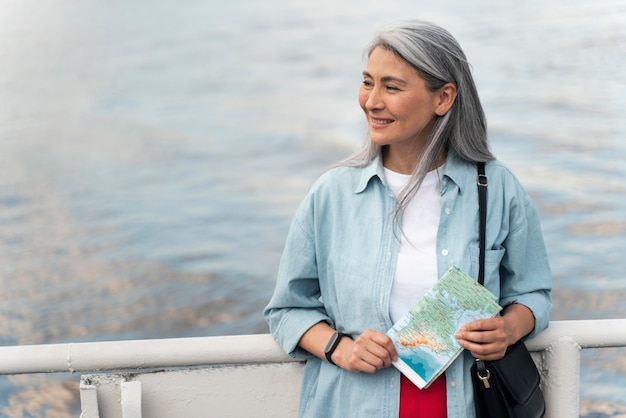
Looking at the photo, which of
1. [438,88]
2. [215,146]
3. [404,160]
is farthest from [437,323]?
[215,146]

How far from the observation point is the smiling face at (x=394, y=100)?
1425 millimetres

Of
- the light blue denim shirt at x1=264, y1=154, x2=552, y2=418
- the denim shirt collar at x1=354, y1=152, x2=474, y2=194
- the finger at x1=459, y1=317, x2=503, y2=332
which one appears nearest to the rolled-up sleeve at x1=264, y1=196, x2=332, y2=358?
the light blue denim shirt at x1=264, y1=154, x2=552, y2=418

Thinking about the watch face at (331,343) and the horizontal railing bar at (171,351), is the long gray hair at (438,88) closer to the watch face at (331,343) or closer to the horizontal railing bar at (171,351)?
the watch face at (331,343)

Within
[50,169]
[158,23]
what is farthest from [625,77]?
[50,169]

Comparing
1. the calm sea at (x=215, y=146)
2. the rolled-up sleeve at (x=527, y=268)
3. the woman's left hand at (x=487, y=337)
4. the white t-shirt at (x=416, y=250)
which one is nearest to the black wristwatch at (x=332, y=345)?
the white t-shirt at (x=416, y=250)

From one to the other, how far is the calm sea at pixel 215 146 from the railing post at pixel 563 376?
4462 mm

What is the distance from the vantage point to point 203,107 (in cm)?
1041

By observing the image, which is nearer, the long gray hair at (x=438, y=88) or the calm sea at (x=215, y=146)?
the long gray hair at (x=438, y=88)

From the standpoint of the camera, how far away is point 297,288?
1.51 m

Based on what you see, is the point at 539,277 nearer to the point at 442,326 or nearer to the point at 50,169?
the point at 442,326

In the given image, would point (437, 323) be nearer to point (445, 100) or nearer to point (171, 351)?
point (445, 100)

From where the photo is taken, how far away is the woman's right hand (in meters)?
1.39

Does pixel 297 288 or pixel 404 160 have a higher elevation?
pixel 404 160

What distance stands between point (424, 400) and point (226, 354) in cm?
38
